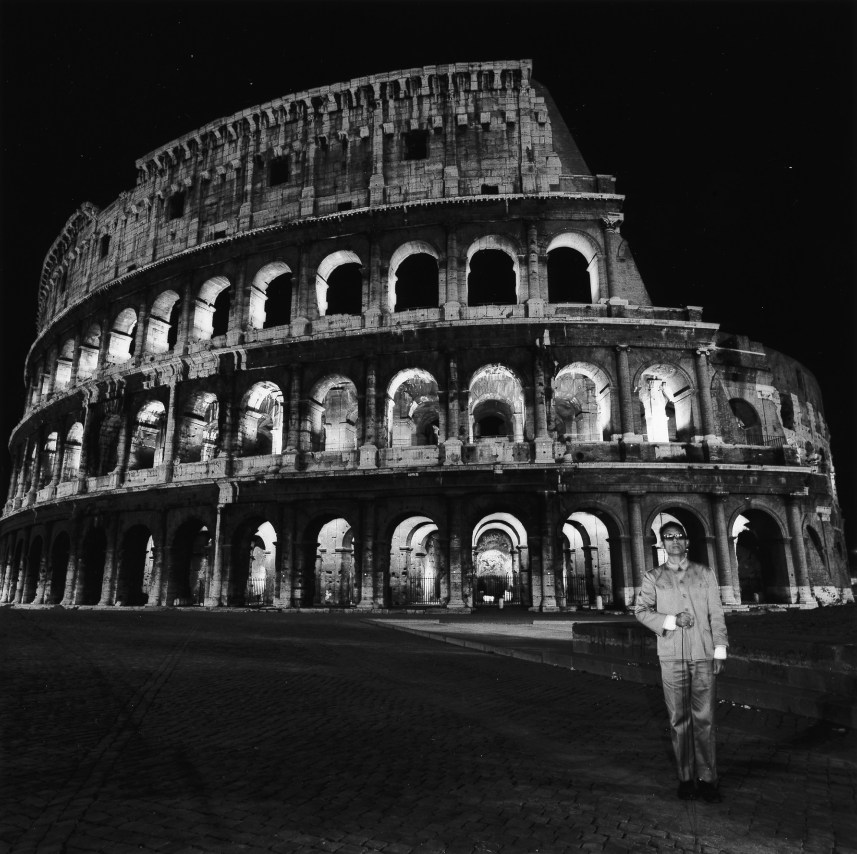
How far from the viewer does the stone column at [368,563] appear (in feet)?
56.9

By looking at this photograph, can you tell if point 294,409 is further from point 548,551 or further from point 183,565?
point 548,551

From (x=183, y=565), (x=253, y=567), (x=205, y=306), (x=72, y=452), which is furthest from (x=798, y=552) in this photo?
(x=72, y=452)

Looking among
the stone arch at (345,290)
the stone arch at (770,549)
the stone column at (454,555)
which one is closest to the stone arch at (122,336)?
the stone arch at (345,290)

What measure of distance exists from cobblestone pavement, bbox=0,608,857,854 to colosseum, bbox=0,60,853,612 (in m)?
11.3

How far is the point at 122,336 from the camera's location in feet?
80.3

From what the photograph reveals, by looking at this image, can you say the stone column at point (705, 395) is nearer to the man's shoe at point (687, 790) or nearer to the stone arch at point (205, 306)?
the stone arch at point (205, 306)

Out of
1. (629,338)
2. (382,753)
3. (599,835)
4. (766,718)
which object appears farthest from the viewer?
(629,338)

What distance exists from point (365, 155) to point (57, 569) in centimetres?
1893

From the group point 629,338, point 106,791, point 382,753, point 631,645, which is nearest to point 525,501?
point 629,338

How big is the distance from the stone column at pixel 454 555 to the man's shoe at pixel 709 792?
1382 cm

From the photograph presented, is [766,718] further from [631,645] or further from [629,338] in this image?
[629,338]

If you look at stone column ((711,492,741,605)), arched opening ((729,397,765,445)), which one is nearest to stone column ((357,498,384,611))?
stone column ((711,492,741,605))

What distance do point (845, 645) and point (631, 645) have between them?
8.35ft

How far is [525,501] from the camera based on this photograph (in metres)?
17.2
